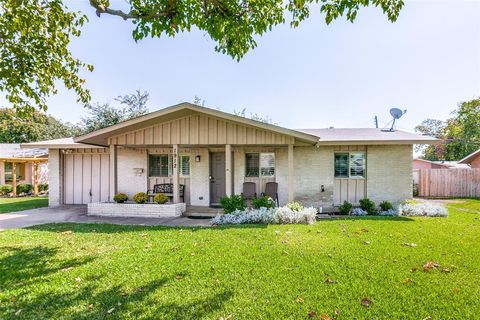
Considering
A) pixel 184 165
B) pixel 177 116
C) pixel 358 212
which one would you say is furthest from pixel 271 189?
pixel 177 116

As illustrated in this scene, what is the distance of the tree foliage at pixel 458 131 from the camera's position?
27.5m

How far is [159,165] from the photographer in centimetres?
1171

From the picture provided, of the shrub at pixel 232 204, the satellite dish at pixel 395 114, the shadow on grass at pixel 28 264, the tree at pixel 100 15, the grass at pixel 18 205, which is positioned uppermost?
the tree at pixel 100 15

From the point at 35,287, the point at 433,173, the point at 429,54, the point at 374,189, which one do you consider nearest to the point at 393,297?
the point at 35,287

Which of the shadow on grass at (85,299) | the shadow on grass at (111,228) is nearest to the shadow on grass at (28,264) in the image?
the shadow on grass at (85,299)

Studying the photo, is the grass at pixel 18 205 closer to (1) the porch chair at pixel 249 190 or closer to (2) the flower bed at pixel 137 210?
(2) the flower bed at pixel 137 210

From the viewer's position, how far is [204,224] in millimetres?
7902

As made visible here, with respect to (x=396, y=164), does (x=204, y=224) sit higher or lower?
lower

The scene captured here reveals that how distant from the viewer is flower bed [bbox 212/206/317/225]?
7.71m

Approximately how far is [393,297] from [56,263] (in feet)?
17.0

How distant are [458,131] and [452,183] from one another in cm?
1837

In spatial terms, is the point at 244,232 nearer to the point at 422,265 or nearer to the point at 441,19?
the point at 422,265

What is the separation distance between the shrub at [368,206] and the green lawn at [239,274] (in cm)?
303

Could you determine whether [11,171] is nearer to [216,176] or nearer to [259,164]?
[216,176]
